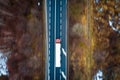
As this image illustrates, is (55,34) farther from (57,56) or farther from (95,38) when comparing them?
(95,38)

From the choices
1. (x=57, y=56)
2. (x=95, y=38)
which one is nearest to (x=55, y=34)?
(x=57, y=56)

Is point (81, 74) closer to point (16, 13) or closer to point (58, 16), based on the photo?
point (58, 16)

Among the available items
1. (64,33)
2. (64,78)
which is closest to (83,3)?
(64,33)

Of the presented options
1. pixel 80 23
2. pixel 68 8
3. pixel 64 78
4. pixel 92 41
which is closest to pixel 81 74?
pixel 64 78

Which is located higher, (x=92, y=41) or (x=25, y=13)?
(x=25, y=13)

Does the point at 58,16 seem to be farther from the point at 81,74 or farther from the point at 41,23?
the point at 81,74

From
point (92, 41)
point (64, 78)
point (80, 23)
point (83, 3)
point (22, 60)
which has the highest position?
point (83, 3)
